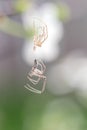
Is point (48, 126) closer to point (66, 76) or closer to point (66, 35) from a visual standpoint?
point (66, 76)

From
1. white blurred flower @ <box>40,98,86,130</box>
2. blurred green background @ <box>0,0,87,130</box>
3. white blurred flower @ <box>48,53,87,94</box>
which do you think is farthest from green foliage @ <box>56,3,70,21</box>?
white blurred flower @ <box>48,53,87,94</box>

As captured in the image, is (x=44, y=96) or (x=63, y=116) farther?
(x=44, y=96)

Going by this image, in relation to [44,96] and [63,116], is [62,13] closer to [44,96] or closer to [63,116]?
[63,116]

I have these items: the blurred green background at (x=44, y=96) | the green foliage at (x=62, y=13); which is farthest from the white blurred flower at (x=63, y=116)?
the green foliage at (x=62, y=13)

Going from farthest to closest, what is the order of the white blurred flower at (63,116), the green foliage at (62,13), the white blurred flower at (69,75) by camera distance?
the white blurred flower at (69,75)
the white blurred flower at (63,116)
the green foliage at (62,13)

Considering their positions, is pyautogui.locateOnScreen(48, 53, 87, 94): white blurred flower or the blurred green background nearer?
the blurred green background

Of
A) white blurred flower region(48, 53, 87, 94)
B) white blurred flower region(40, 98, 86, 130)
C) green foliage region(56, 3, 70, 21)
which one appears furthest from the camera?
white blurred flower region(48, 53, 87, 94)

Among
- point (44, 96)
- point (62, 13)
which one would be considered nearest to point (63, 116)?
point (44, 96)

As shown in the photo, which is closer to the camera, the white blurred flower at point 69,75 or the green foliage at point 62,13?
the green foliage at point 62,13

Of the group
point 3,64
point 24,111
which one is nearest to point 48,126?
point 24,111

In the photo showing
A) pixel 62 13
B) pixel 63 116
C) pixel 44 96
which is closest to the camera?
pixel 62 13

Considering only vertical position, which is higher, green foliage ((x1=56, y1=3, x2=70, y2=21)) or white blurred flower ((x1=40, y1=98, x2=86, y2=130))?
green foliage ((x1=56, y1=3, x2=70, y2=21))

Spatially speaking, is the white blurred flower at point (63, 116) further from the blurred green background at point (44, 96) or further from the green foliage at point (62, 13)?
the green foliage at point (62, 13)

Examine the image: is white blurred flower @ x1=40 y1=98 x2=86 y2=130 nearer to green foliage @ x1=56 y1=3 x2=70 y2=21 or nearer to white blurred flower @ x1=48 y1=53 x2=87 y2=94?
white blurred flower @ x1=48 y1=53 x2=87 y2=94
